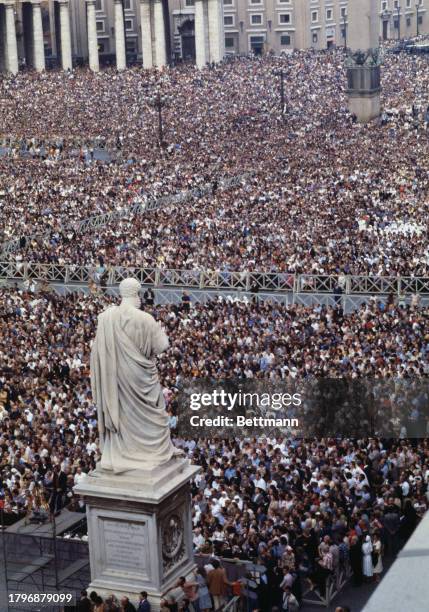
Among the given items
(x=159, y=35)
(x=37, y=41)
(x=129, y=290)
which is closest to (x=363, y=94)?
(x=159, y=35)

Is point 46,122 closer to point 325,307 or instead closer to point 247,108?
point 247,108

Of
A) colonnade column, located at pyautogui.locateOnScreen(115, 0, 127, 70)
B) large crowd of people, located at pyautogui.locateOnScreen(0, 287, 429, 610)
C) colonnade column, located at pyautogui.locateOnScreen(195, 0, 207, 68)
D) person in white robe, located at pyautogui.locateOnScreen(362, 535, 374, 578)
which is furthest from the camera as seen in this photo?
colonnade column, located at pyautogui.locateOnScreen(115, 0, 127, 70)

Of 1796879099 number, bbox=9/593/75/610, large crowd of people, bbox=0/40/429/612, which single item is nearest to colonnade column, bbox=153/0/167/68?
large crowd of people, bbox=0/40/429/612

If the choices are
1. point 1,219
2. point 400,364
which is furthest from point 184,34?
point 400,364

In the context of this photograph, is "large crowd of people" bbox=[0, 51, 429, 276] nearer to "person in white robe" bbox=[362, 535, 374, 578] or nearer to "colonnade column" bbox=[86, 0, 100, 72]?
"colonnade column" bbox=[86, 0, 100, 72]

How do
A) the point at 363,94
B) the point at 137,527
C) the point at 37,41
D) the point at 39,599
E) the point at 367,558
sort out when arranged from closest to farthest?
the point at 137,527 < the point at 39,599 < the point at 367,558 < the point at 363,94 < the point at 37,41

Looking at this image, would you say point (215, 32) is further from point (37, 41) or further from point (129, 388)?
point (129, 388)

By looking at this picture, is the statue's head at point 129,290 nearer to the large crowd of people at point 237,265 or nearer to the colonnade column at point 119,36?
the large crowd of people at point 237,265
